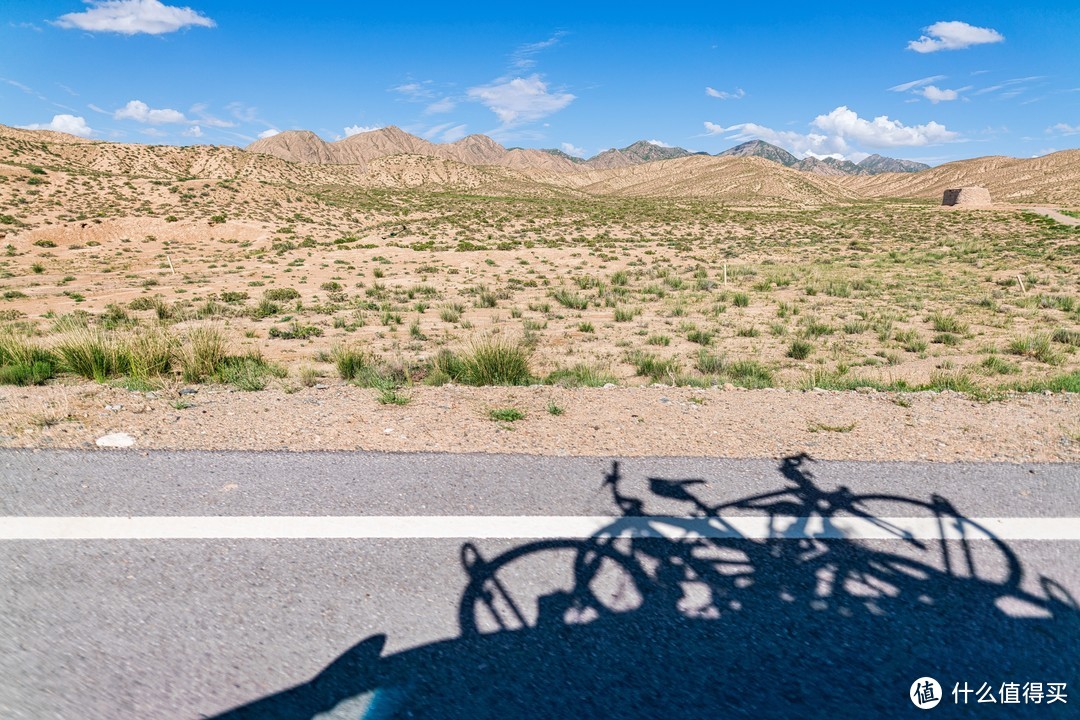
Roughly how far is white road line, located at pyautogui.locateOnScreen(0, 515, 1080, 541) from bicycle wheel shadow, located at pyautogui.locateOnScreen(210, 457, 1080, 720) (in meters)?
0.02

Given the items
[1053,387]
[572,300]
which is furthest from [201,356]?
[572,300]

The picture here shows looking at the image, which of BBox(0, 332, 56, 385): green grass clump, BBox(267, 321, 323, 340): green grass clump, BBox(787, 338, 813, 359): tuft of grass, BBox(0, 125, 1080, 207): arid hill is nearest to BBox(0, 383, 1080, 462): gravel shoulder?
BBox(0, 332, 56, 385): green grass clump

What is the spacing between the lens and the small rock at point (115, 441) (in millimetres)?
4680

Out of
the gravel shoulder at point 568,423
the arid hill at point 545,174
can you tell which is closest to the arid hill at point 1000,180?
the arid hill at point 545,174

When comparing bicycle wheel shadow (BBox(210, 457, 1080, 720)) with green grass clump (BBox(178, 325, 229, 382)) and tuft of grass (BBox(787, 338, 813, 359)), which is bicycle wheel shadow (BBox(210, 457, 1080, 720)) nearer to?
green grass clump (BBox(178, 325, 229, 382))

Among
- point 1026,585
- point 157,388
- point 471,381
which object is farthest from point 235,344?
point 1026,585

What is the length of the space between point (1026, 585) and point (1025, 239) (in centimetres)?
4694

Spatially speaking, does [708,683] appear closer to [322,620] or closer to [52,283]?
[322,620]

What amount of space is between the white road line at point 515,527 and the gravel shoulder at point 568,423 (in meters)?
1.05

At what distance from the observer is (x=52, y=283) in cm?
2367

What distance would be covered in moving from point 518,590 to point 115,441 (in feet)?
12.3

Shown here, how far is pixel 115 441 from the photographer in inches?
187

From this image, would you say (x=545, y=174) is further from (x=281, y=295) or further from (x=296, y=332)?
(x=296, y=332)

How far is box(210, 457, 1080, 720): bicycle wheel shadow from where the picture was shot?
245 centimetres
